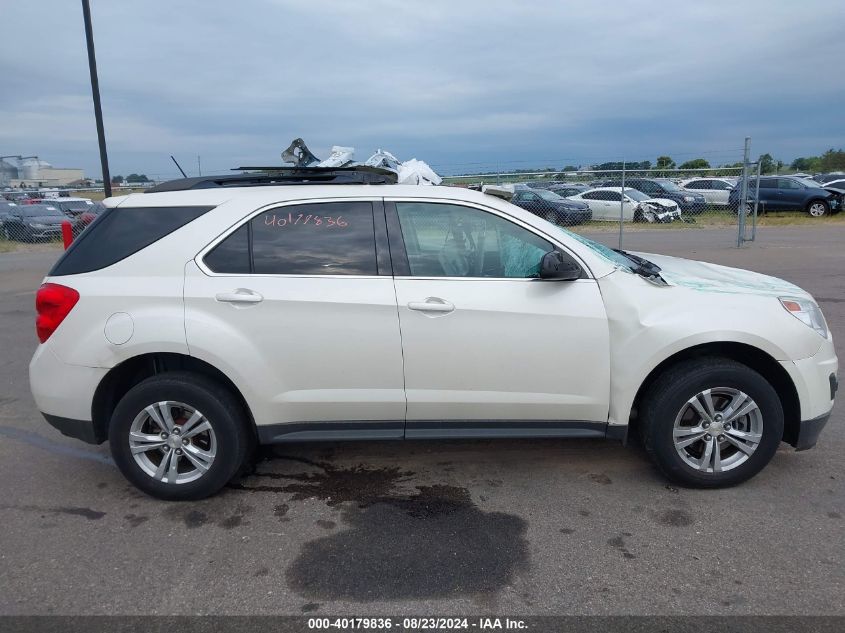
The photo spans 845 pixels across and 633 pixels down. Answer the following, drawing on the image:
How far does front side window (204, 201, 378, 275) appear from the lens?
3.84 meters

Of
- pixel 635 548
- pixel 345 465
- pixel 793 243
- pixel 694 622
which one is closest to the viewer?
pixel 694 622

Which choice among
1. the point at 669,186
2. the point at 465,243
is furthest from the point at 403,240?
the point at 669,186

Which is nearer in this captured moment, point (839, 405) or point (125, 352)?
point (125, 352)

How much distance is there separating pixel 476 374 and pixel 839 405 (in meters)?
3.38

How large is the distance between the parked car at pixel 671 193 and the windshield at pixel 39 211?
60.3 feet

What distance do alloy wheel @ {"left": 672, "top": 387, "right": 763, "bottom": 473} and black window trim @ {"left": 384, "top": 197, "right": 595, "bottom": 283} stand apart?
37.6 inches

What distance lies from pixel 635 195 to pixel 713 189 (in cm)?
388

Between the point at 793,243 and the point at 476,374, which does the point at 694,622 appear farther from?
the point at 793,243

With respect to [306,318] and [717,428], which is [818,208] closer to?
[717,428]

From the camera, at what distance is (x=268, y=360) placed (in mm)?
3746

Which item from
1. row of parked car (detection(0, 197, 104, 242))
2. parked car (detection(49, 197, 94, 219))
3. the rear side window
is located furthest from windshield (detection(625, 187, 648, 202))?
the rear side window

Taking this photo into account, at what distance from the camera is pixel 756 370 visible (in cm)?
399

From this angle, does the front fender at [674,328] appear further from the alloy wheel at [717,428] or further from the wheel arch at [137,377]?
the wheel arch at [137,377]

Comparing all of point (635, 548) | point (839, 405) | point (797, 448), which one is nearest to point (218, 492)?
point (635, 548)
